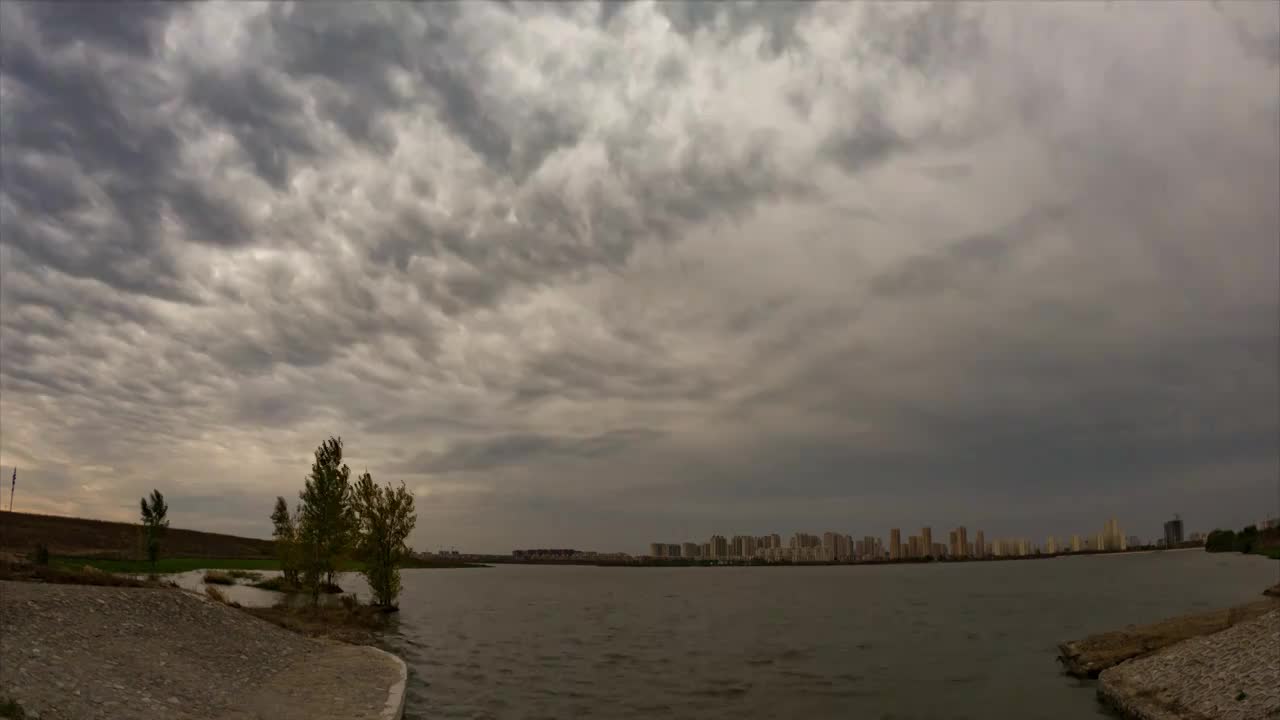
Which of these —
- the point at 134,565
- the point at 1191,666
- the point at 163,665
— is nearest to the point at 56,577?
the point at 163,665

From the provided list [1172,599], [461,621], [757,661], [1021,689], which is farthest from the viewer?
[1172,599]

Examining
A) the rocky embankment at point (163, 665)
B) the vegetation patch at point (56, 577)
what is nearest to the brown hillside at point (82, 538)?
the vegetation patch at point (56, 577)

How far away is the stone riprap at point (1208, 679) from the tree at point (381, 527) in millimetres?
49392

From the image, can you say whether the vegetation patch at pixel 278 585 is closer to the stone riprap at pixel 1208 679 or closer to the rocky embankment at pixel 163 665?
the rocky embankment at pixel 163 665

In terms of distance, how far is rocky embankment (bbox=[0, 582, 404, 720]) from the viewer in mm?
20328

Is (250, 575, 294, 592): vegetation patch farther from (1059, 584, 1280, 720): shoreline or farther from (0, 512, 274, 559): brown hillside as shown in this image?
(1059, 584, 1280, 720): shoreline

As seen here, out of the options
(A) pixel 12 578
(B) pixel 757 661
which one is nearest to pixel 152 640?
(A) pixel 12 578

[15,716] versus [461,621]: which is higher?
[15,716]

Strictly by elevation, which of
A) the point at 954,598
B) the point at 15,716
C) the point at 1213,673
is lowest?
the point at 954,598

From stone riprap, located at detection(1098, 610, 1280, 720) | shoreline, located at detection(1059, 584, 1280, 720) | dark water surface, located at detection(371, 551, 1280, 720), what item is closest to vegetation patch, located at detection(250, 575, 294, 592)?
dark water surface, located at detection(371, 551, 1280, 720)

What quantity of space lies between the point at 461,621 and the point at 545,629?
9.26 m

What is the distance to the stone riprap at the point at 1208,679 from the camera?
2584 cm

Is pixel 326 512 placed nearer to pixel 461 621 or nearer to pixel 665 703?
pixel 461 621

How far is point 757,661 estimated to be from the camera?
46219mm
